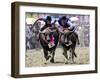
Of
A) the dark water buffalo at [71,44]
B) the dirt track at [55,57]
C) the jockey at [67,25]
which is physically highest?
the jockey at [67,25]

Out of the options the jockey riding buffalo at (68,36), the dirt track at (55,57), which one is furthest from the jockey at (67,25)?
the dirt track at (55,57)

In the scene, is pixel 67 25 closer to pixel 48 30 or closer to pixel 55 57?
pixel 48 30

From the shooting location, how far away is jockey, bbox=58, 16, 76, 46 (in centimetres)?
196

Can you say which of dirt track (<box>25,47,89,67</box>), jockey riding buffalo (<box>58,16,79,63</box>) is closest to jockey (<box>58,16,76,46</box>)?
jockey riding buffalo (<box>58,16,79,63</box>)

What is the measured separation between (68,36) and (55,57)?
0.22 m

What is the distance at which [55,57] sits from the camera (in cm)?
194

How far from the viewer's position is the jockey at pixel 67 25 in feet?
6.43

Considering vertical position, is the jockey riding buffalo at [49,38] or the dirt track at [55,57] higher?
the jockey riding buffalo at [49,38]

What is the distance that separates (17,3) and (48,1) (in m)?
0.30

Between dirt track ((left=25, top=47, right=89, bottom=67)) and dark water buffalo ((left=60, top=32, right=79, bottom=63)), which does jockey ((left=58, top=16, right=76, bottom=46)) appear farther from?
dirt track ((left=25, top=47, right=89, bottom=67))

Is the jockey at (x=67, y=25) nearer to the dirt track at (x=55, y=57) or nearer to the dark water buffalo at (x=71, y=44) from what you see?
the dark water buffalo at (x=71, y=44)

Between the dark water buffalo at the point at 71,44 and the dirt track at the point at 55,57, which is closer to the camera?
the dirt track at the point at 55,57

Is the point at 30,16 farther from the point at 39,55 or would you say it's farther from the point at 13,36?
the point at 39,55

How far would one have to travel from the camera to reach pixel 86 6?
2.06m
